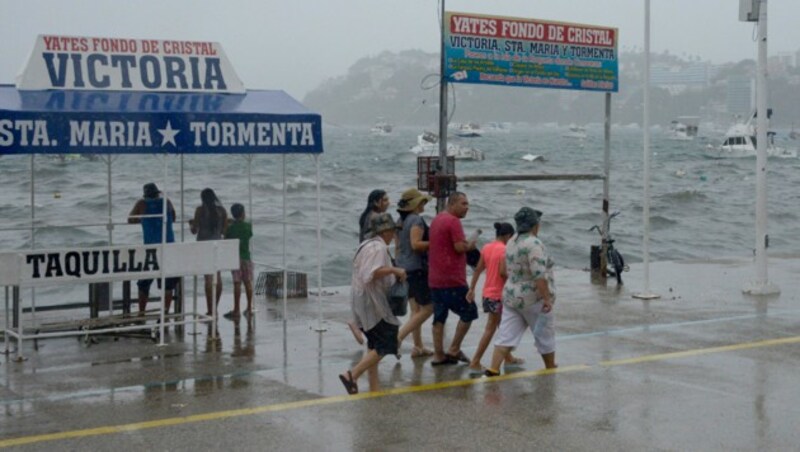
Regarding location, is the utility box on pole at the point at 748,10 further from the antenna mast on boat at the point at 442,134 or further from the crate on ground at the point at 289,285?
the crate on ground at the point at 289,285

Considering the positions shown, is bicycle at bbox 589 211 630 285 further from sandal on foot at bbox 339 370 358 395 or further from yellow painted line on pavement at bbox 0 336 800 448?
sandal on foot at bbox 339 370 358 395

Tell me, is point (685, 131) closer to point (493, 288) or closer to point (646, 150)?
point (646, 150)

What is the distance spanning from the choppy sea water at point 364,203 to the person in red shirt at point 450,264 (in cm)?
438

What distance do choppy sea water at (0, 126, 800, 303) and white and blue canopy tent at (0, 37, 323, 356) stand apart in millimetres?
2480

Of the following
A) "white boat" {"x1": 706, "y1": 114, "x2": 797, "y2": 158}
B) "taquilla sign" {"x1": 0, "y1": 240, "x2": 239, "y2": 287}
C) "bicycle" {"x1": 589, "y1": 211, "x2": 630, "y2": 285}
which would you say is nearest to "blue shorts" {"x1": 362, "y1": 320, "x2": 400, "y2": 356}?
"taquilla sign" {"x1": 0, "y1": 240, "x2": 239, "y2": 287}

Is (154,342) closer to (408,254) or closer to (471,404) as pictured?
(408,254)

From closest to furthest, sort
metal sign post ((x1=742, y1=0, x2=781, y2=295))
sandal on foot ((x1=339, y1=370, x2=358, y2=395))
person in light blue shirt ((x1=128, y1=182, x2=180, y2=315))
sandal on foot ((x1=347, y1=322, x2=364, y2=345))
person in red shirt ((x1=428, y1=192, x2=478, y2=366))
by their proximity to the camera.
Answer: sandal on foot ((x1=339, y1=370, x2=358, y2=395)), person in red shirt ((x1=428, y1=192, x2=478, y2=366)), sandal on foot ((x1=347, y1=322, x2=364, y2=345)), person in light blue shirt ((x1=128, y1=182, x2=180, y2=315)), metal sign post ((x1=742, y1=0, x2=781, y2=295))

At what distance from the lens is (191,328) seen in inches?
511

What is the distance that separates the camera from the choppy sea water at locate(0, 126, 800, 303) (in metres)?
34.0

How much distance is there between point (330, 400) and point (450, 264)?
1.91 meters

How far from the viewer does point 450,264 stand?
10.3m

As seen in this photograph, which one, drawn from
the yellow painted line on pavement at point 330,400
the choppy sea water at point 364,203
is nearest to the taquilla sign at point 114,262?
the choppy sea water at point 364,203

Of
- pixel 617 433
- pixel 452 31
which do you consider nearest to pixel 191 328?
pixel 452 31

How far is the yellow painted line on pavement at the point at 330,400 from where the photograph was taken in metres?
8.05
